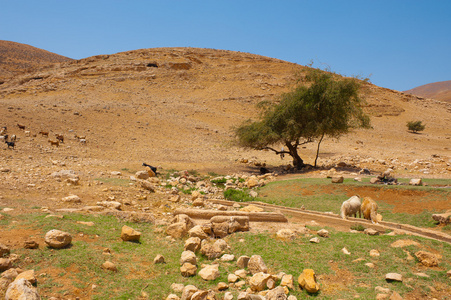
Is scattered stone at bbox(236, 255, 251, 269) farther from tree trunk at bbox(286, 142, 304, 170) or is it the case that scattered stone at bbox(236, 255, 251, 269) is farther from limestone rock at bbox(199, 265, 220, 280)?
tree trunk at bbox(286, 142, 304, 170)

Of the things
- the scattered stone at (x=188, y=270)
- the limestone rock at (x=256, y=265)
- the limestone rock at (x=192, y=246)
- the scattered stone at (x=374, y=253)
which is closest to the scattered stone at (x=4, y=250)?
the scattered stone at (x=188, y=270)

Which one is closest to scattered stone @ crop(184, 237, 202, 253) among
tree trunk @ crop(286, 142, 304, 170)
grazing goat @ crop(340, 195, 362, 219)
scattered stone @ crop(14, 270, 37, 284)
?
scattered stone @ crop(14, 270, 37, 284)

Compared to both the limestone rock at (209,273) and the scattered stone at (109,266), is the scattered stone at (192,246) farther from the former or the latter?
the scattered stone at (109,266)

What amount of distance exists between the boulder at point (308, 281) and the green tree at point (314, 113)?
12.8m

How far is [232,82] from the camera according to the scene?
42000 millimetres

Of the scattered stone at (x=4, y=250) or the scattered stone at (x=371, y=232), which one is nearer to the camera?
the scattered stone at (x=4, y=250)

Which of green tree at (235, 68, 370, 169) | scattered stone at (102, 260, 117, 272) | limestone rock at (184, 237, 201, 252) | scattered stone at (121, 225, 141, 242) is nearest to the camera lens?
scattered stone at (102, 260, 117, 272)

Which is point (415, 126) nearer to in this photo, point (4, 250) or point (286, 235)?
point (286, 235)

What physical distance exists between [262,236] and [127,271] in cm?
275

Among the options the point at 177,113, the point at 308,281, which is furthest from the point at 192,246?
the point at 177,113

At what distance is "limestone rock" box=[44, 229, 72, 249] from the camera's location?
4898 mm

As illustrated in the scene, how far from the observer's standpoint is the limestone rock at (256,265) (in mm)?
4959

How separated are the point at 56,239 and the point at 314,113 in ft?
49.1

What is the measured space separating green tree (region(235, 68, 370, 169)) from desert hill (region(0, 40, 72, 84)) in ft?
161
